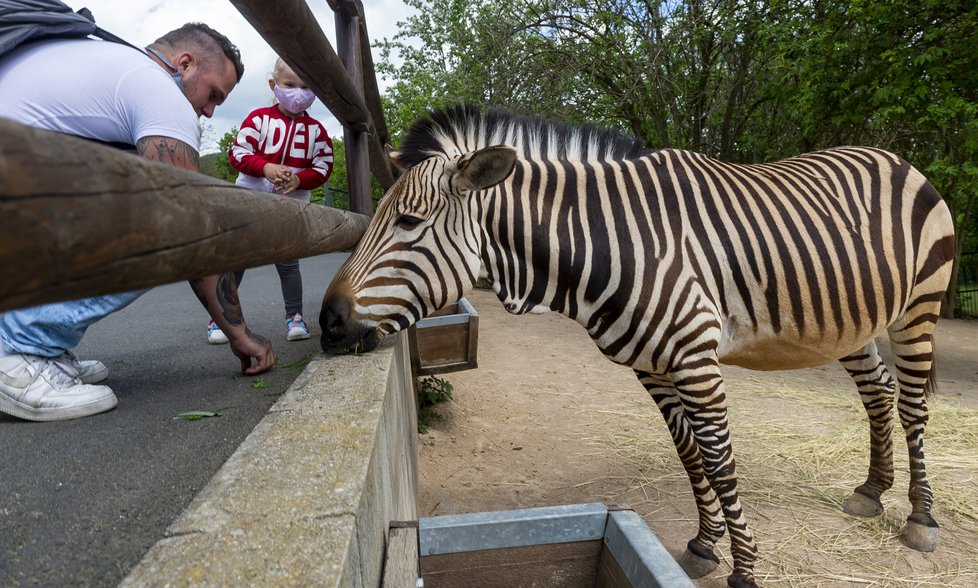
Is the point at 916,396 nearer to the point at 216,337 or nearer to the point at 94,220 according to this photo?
the point at 94,220

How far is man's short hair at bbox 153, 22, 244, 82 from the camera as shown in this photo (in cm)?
260

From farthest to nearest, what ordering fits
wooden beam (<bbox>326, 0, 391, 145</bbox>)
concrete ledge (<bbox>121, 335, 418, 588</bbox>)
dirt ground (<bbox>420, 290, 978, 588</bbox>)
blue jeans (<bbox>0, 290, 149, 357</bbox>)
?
1. wooden beam (<bbox>326, 0, 391, 145</bbox>)
2. dirt ground (<bbox>420, 290, 978, 588</bbox>)
3. blue jeans (<bbox>0, 290, 149, 357</bbox>)
4. concrete ledge (<bbox>121, 335, 418, 588</bbox>)

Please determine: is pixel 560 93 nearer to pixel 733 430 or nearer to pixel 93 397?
pixel 733 430

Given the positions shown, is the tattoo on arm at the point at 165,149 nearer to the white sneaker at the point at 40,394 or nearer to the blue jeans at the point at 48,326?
the blue jeans at the point at 48,326

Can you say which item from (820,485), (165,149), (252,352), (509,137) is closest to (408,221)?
(509,137)

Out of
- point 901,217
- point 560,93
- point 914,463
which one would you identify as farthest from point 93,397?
point 560,93

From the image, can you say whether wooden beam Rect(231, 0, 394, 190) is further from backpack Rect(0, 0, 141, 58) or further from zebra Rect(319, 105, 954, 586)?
backpack Rect(0, 0, 141, 58)

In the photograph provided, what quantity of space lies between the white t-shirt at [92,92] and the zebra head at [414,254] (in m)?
0.83

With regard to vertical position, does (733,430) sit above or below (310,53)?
below

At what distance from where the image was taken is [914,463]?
120 inches

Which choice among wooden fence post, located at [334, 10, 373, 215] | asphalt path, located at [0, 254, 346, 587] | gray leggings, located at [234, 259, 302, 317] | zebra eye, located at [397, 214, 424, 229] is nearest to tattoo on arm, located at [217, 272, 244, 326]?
asphalt path, located at [0, 254, 346, 587]

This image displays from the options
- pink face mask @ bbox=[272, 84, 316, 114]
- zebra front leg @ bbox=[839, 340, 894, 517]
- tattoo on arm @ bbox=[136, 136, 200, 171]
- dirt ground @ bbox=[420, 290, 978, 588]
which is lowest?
dirt ground @ bbox=[420, 290, 978, 588]

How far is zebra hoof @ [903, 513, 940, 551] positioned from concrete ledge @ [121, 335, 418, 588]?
2.86m

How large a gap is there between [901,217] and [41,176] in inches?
128
